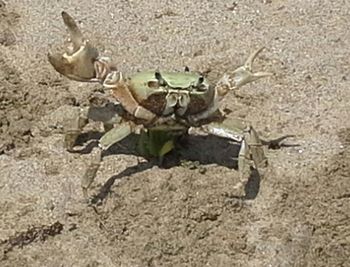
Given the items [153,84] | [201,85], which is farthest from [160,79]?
[201,85]

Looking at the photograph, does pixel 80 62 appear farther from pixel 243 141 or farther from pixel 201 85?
pixel 243 141

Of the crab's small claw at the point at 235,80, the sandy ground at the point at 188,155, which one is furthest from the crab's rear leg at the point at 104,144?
the crab's small claw at the point at 235,80

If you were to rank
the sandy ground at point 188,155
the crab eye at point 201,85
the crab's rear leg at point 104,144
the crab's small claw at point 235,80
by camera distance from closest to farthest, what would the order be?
the sandy ground at point 188,155
the crab's rear leg at point 104,144
the crab eye at point 201,85
the crab's small claw at point 235,80

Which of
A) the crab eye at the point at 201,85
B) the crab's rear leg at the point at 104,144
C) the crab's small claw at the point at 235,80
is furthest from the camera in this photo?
the crab's small claw at the point at 235,80

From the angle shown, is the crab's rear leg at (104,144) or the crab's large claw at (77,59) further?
the crab's large claw at (77,59)

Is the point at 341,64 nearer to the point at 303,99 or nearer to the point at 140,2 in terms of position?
the point at 303,99

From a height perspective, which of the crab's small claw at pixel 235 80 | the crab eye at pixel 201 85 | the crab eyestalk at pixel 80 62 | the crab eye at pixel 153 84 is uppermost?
the crab eyestalk at pixel 80 62

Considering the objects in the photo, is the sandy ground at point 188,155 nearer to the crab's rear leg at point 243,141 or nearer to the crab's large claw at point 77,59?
the crab's rear leg at point 243,141

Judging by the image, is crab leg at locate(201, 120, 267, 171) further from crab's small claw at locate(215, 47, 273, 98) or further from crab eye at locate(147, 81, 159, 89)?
crab eye at locate(147, 81, 159, 89)

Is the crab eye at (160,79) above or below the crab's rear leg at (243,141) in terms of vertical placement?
above
